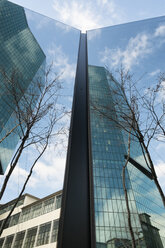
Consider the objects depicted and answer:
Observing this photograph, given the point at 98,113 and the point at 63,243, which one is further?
the point at 98,113

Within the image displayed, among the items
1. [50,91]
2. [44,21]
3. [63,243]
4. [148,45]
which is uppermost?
[44,21]

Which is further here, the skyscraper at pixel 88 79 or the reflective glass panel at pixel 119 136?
the reflective glass panel at pixel 119 136

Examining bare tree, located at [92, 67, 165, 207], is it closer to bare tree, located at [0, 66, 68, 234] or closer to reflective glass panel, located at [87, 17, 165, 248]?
reflective glass panel, located at [87, 17, 165, 248]

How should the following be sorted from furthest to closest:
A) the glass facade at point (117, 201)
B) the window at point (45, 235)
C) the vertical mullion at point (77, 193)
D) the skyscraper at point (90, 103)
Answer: the glass facade at point (117, 201)
the window at point (45, 235)
the skyscraper at point (90, 103)
the vertical mullion at point (77, 193)

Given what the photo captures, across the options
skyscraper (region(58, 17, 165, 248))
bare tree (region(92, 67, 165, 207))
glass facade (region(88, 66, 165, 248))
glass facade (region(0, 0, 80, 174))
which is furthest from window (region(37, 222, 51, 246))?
glass facade (region(88, 66, 165, 248))

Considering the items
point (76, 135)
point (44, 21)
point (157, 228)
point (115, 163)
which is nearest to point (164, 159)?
point (76, 135)

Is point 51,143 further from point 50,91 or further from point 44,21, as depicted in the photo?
point 44,21

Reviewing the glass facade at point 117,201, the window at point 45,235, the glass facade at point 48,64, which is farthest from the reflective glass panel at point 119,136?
the window at point 45,235

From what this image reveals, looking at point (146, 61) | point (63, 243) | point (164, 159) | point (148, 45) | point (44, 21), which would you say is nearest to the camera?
point (63, 243)

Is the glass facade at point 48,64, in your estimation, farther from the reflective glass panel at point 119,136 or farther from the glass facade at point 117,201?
the glass facade at point 117,201

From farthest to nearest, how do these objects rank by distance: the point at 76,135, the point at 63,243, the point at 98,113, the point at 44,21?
the point at 44,21 → the point at 98,113 → the point at 76,135 → the point at 63,243

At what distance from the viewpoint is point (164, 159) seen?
337cm

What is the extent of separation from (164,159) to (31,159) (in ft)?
9.66

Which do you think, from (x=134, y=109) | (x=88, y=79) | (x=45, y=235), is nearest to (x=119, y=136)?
(x=88, y=79)
